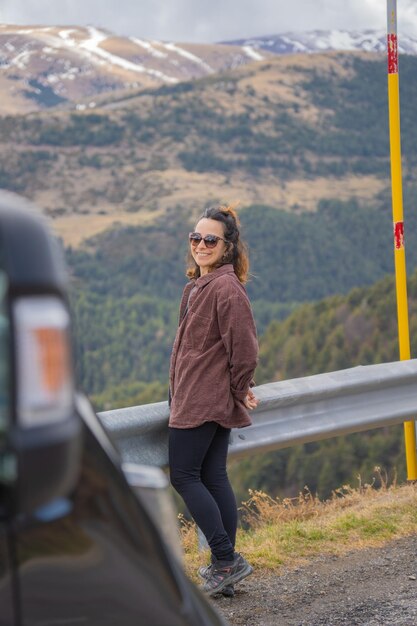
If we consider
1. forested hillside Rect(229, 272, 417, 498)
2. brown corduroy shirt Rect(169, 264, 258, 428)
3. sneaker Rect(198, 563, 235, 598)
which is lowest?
forested hillside Rect(229, 272, 417, 498)

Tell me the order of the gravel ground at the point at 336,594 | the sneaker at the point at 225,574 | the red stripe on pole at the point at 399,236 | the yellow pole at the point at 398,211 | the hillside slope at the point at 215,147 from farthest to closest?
the hillside slope at the point at 215,147, the red stripe on pole at the point at 399,236, the yellow pole at the point at 398,211, the sneaker at the point at 225,574, the gravel ground at the point at 336,594

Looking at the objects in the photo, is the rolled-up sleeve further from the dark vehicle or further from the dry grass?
the dark vehicle

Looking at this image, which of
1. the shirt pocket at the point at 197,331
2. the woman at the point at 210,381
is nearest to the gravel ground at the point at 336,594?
the woman at the point at 210,381

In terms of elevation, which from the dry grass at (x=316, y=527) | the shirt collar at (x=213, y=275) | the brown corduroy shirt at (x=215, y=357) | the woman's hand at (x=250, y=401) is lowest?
the dry grass at (x=316, y=527)

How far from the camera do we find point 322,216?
4673 inches

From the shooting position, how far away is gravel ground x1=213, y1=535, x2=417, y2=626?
361 cm

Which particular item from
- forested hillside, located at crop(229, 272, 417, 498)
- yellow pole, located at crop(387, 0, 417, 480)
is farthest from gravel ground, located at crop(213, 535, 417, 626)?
forested hillside, located at crop(229, 272, 417, 498)

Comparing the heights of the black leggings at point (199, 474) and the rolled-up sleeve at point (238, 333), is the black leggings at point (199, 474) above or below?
below

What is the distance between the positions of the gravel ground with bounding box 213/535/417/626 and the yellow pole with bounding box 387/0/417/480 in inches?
59.0

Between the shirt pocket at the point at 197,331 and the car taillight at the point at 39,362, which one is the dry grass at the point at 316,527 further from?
the car taillight at the point at 39,362

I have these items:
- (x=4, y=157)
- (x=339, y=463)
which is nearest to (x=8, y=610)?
(x=339, y=463)

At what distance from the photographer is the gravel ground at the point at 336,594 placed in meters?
3.61

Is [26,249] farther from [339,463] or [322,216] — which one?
[322,216]

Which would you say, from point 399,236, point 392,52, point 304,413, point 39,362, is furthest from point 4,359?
point 392,52
